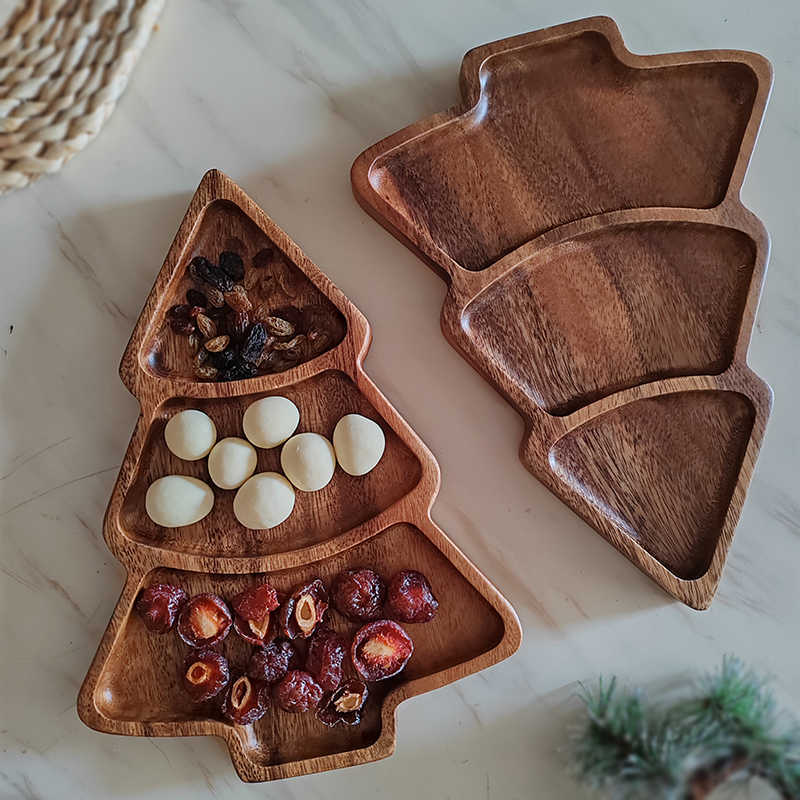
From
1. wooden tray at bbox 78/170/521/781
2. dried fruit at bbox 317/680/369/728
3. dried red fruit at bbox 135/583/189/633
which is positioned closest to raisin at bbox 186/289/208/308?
wooden tray at bbox 78/170/521/781

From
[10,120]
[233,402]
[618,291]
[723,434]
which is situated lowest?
[723,434]

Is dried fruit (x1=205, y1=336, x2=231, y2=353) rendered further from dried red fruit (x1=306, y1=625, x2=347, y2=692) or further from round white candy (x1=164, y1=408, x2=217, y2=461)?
dried red fruit (x1=306, y1=625, x2=347, y2=692)

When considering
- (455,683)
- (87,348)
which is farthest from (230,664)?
(87,348)

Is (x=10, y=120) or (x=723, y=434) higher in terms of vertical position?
(x=10, y=120)

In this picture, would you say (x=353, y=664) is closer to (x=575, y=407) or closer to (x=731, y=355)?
(x=575, y=407)
